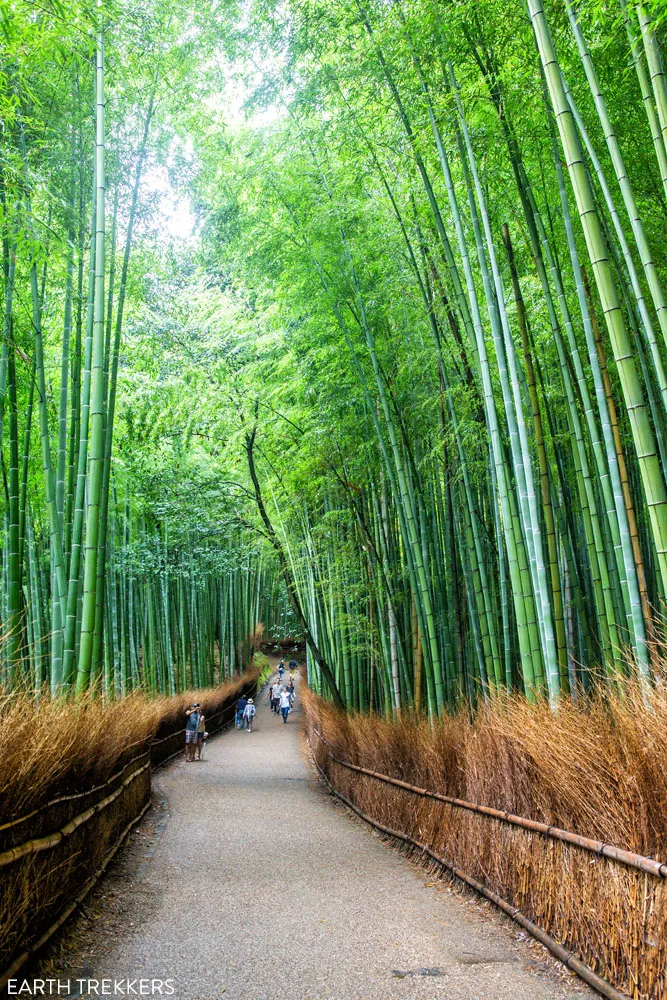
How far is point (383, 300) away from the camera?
539 centimetres

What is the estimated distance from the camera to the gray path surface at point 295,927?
224 cm

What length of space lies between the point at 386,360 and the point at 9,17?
123 inches

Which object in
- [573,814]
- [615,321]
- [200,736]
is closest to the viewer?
[615,321]

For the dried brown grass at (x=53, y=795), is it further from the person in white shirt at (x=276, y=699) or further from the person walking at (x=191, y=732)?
the person in white shirt at (x=276, y=699)

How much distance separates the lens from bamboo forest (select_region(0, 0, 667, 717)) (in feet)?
10.8

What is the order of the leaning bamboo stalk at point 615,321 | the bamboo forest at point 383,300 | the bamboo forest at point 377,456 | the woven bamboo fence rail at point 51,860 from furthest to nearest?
the bamboo forest at point 383,300 < the bamboo forest at point 377,456 < the leaning bamboo stalk at point 615,321 < the woven bamboo fence rail at point 51,860

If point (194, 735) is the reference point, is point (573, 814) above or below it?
above

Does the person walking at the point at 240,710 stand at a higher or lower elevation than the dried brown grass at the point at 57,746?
lower

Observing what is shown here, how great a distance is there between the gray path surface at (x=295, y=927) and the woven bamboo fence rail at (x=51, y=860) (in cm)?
13

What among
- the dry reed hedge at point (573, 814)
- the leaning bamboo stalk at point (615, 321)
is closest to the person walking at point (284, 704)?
the dry reed hedge at point (573, 814)

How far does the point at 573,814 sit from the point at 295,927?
118 centimetres

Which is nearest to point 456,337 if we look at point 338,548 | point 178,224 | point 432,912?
point 178,224

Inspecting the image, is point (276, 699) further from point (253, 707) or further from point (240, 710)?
point (240, 710)

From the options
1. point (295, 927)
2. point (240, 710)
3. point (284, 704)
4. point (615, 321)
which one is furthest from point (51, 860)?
point (284, 704)
